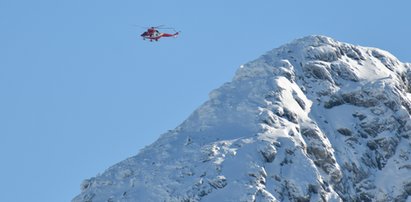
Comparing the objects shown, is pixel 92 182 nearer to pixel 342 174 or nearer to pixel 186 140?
pixel 186 140

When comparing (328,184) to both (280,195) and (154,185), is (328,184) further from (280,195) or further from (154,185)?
(154,185)

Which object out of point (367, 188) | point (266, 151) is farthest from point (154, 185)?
point (367, 188)

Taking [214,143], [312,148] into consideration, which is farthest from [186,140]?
[312,148]

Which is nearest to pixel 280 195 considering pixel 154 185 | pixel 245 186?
pixel 245 186

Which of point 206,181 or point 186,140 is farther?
point 186,140

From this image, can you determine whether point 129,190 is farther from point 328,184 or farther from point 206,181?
point 328,184

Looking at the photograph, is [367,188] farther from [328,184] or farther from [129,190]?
[129,190]

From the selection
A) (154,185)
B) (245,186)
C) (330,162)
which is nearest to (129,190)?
(154,185)

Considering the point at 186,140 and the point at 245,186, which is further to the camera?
the point at 186,140
